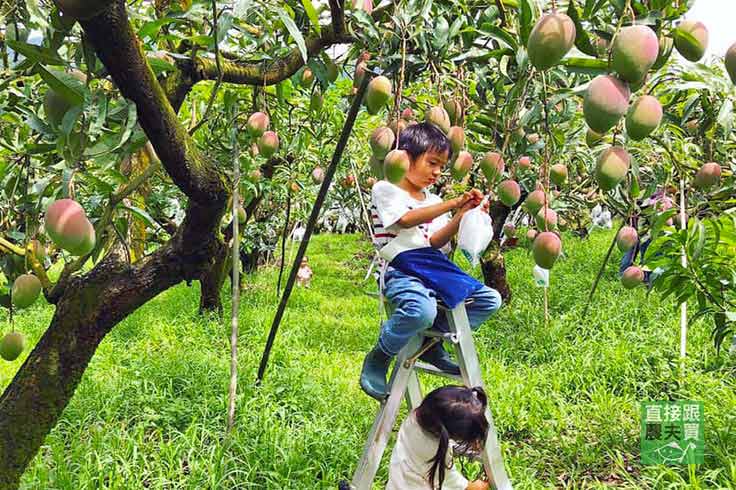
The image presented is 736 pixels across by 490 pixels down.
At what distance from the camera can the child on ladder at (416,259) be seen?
1.58 m

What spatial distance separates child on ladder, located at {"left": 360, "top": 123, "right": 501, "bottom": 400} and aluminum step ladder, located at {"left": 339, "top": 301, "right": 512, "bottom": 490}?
52 mm

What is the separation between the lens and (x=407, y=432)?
175 cm

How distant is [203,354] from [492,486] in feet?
6.80

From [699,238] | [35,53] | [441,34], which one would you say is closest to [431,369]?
[699,238]

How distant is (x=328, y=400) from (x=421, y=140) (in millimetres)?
1624

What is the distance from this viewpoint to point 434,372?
74.8 inches

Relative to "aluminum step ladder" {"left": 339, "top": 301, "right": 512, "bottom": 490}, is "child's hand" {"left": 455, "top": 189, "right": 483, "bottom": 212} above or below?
above

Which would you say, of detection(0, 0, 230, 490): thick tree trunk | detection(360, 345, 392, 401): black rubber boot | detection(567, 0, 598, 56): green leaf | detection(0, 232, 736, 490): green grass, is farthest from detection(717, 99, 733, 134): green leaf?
detection(0, 232, 736, 490): green grass

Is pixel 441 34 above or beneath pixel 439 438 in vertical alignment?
above

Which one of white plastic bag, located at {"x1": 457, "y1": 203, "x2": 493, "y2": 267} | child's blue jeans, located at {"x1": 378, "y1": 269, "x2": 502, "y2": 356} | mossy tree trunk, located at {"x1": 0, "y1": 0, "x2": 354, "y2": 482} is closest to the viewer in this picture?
white plastic bag, located at {"x1": 457, "y1": 203, "x2": 493, "y2": 267}

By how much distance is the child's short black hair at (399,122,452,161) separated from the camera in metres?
1.51

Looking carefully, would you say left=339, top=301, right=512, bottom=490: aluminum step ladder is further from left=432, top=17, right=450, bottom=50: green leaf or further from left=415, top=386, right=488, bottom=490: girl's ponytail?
left=432, top=17, right=450, bottom=50: green leaf

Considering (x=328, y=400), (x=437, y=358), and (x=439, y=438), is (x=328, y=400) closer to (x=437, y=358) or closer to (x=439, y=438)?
(x=437, y=358)

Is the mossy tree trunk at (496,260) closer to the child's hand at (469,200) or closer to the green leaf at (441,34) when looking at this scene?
the child's hand at (469,200)
